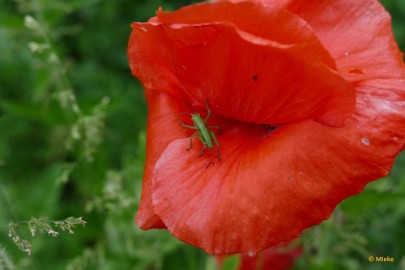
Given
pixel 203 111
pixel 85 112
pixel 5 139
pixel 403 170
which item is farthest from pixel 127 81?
pixel 203 111

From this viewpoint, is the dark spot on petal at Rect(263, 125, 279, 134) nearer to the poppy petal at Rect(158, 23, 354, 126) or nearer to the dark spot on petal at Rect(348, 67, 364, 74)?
the poppy petal at Rect(158, 23, 354, 126)

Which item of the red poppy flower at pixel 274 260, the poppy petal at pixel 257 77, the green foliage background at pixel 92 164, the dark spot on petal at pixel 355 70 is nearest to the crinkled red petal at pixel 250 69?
the poppy petal at pixel 257 77

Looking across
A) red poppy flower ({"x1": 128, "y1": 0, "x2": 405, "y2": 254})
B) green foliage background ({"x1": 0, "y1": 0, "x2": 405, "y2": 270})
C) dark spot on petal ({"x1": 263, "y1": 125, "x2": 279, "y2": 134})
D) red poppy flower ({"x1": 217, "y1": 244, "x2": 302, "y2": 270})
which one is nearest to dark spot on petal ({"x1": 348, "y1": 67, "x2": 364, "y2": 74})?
red poppy flower ({"x1": 128, "y1": 0, "x2": 405, "y2": 254})

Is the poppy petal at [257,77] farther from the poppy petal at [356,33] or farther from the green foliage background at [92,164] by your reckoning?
the green foliage background at [92,164]

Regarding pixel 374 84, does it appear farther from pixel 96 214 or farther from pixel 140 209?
pixel 96 214

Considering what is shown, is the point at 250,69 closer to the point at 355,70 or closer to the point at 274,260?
the point at 355,70

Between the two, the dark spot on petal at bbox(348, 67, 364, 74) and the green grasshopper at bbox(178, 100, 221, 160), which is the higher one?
the dark spot on petal at bbox(348, 67, 364, 74)

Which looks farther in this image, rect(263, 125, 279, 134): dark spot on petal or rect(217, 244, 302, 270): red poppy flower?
rect(217, 244, 302, 270): red poppy flower

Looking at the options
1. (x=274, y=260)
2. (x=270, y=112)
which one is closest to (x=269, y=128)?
(x=270, y=112)
